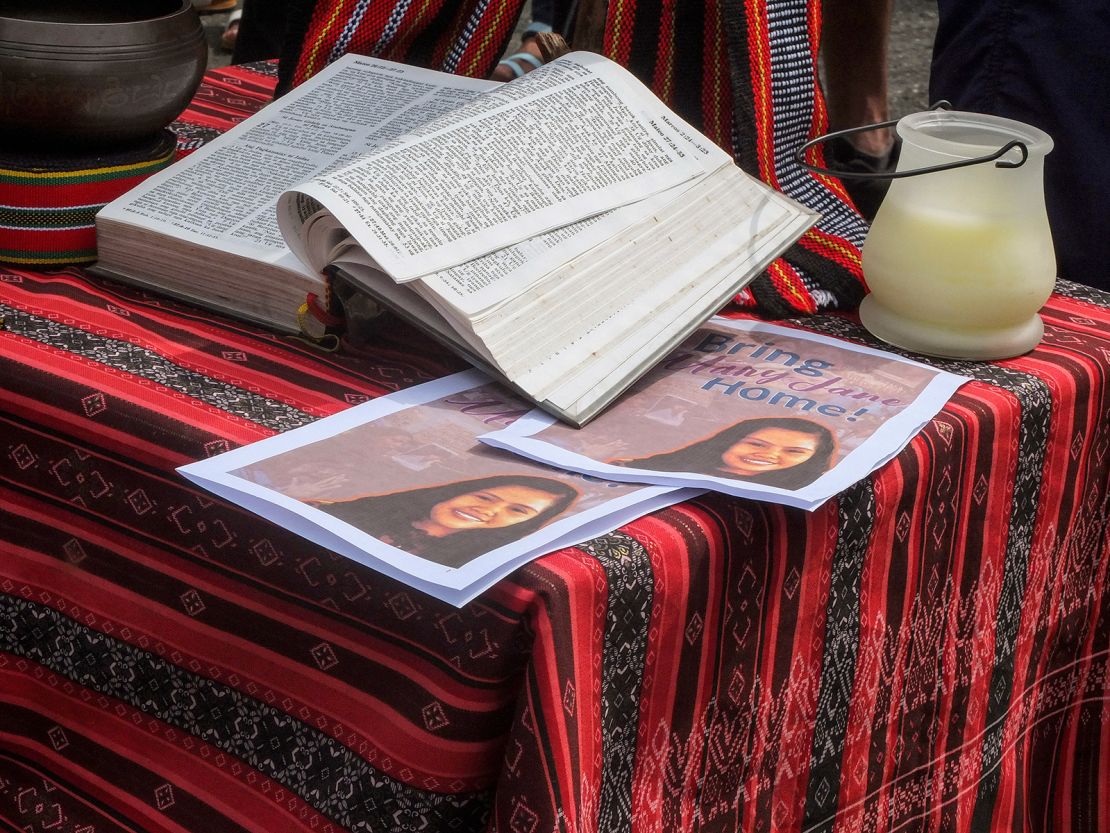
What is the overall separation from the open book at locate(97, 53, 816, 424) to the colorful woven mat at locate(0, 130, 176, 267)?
0.02m

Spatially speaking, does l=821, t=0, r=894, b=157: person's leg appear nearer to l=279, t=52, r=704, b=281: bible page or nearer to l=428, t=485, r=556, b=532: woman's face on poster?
l=279, t=52, r=704, b=281: bible page

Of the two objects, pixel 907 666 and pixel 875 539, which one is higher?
pixel 875 539

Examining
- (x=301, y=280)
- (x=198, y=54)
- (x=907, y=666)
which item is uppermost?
(x=198, y=54)

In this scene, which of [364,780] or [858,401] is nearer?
[364,780]

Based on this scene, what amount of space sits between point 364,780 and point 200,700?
12 cm

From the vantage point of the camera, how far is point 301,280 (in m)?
0.78

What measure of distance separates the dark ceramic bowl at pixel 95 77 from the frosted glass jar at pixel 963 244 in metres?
0.50

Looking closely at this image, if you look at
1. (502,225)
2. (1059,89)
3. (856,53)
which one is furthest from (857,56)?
(502,225)

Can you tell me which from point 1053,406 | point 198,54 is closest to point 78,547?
point 198,54

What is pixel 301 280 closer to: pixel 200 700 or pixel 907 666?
pixel 200 700

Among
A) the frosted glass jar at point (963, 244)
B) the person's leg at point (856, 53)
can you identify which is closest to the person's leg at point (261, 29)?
the person's leg at point (856, 53)

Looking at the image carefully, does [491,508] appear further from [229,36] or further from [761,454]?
[229,36]

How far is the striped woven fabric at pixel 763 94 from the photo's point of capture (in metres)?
0.91

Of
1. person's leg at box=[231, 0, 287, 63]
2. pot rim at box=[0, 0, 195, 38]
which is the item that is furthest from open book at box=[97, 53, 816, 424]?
person's leg at box=[231, 0, 287, 63]
